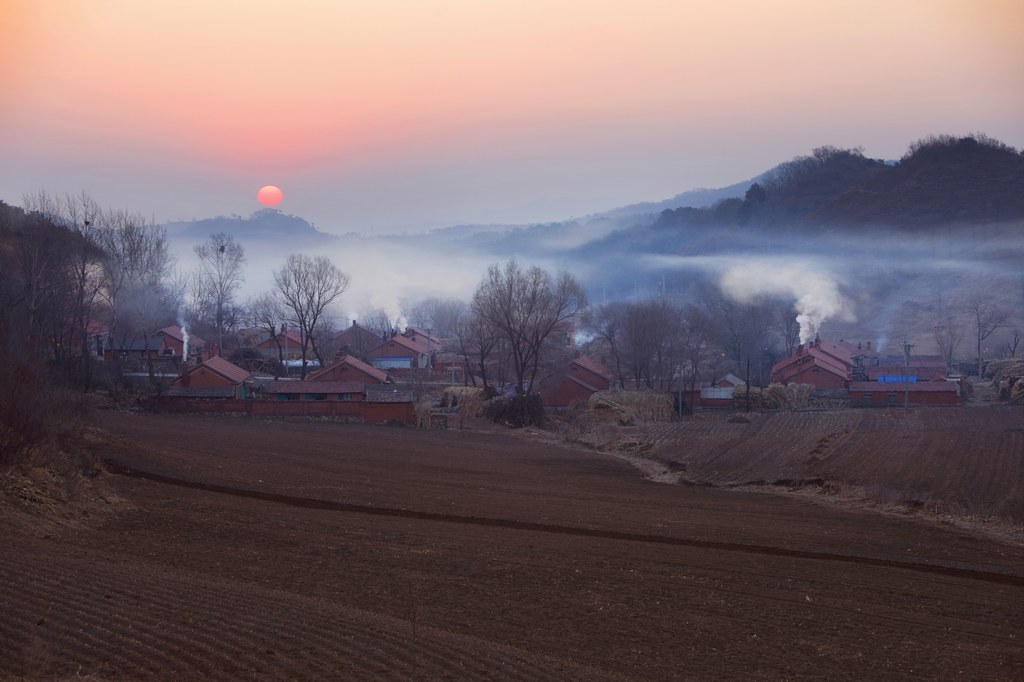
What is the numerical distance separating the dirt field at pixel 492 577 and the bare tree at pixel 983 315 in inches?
2728

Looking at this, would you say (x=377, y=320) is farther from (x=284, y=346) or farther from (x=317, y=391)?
(x=317, y=391)

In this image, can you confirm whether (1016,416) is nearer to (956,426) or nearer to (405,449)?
(956,426)

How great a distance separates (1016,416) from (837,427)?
1058cm

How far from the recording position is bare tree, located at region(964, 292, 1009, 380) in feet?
311

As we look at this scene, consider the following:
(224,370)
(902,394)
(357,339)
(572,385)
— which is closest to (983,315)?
(902,394)

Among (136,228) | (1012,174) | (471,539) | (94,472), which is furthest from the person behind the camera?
(1012,174)

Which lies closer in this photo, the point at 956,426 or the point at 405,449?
the point at 405,449

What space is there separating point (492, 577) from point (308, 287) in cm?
7377

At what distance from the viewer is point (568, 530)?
21.4m

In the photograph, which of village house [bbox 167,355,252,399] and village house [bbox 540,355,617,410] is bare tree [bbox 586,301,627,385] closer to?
village house [bbox 540,355,617,410]

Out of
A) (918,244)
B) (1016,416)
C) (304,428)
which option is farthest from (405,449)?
(918,244)

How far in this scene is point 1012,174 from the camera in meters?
146

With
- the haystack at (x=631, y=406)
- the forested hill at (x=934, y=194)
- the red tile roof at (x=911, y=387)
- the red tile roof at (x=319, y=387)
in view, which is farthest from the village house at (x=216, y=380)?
the forested hill at (x=934, y=194)

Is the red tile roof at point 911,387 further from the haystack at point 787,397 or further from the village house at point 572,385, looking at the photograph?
the village house at point 572,385
